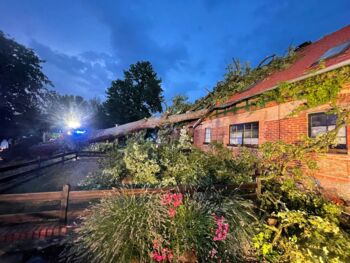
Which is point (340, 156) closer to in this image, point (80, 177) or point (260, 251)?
point (260, 251)

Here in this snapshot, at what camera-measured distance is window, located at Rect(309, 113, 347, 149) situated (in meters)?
5.04

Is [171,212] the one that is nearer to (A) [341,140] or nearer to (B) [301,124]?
(A) [341,140]

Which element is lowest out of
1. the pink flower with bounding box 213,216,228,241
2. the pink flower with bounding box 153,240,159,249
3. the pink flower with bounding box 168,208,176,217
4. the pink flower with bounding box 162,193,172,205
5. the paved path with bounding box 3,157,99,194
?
the paved path with bounding box 3,157,99,194

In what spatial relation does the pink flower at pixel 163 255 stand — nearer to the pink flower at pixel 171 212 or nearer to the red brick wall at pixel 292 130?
the pink flower at pixel 171 212

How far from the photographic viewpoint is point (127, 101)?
26172mm

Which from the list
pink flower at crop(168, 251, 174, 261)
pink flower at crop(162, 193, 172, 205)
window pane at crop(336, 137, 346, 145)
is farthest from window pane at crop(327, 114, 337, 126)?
pink flower at crop(168, 251, 174, 261)

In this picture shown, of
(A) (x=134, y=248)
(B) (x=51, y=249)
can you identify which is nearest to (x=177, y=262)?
(A) (x=134, y=248)

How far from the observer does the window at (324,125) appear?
5.04 meters

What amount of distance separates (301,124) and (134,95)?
926 inches

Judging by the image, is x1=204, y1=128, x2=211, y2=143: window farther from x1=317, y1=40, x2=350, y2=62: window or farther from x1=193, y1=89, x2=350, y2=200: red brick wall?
x1=317, y1=40, x2=350, y2=62: window

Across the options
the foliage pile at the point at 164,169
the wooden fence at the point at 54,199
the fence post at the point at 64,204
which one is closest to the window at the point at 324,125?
the foliage pile at the point at 164,169

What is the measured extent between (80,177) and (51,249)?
477 cm

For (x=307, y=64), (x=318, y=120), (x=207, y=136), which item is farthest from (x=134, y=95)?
(x=318, y=120)

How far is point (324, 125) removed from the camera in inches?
213
